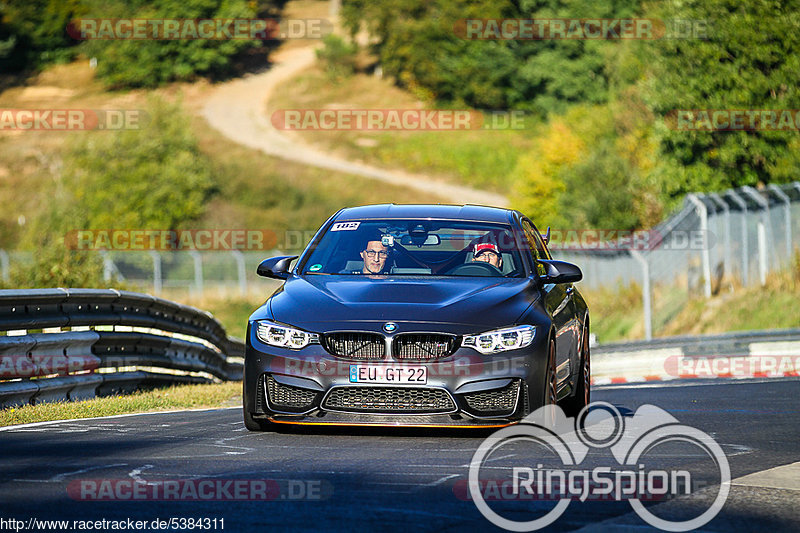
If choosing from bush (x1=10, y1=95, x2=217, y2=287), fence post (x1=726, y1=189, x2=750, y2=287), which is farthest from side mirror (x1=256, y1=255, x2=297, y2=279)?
bush (x1=10, y1=95, x2=217, y2=287)

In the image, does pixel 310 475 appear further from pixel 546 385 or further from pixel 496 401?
pixel 546 385

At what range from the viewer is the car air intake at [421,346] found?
8.75 meters

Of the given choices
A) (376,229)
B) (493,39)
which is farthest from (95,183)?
(376,229)

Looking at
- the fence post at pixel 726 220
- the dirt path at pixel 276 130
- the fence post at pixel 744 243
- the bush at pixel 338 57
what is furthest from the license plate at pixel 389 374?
the bush at pixel 338 57

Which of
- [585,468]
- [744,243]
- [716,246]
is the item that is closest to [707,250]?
[716,246]

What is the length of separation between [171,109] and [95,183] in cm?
693

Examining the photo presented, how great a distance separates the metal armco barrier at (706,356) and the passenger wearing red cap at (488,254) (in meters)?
9.44

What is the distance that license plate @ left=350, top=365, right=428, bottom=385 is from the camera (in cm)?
870

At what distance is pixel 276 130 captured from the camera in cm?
8756

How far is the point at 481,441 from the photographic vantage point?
29.5 feet

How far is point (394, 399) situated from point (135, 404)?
413 centimetres

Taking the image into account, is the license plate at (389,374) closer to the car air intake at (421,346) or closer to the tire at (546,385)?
the car air intake at (421,346)

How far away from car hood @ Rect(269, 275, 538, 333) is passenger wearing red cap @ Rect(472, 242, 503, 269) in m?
0.38

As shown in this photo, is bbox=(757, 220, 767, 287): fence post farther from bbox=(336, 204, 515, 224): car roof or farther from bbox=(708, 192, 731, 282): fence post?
bbox=(336, 204, 515, 224): car roof
